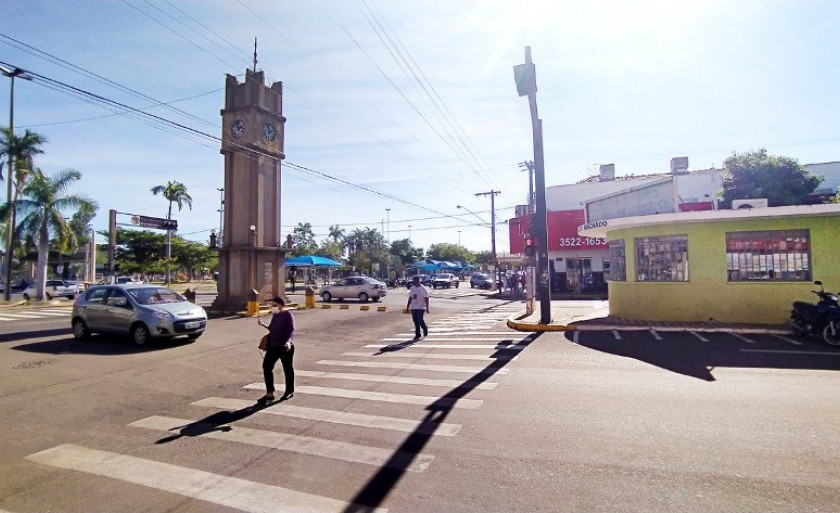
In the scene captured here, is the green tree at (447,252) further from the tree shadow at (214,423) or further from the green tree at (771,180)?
the tree shadow at (214,423)

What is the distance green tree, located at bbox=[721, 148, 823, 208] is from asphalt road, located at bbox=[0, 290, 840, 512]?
15.2 meters

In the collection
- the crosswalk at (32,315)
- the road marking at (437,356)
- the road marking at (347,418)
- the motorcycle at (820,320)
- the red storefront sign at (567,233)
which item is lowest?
the road marking at (347,418)

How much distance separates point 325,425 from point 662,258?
1373 centimetres

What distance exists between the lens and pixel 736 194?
23328 millimetres

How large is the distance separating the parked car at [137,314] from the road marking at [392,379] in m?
4.62

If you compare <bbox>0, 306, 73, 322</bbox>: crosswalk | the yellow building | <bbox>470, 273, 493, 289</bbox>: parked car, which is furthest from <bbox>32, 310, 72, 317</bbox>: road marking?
<bbox>470, 273, 493, 289</bbox>: parked car

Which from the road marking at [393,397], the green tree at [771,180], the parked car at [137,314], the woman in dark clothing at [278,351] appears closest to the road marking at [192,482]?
the woman in dark clothing at [278,351]

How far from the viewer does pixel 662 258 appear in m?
15.7

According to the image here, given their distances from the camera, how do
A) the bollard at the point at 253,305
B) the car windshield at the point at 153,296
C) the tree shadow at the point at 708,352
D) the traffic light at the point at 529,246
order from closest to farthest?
1. the tree shadow at the point at 708,352
2. the car windshield at the point at 153,296
3. the traffic light at the point at 529,246
4. the bollard at the point at 253,305

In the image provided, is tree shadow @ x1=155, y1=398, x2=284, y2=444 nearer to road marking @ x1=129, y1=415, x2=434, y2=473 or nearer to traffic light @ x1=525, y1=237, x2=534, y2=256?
road marking @ x1=129, y1=415, x2=434, y2=473

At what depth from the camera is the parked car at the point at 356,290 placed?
2812 cm

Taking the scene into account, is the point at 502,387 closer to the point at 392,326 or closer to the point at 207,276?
the point at 392,326

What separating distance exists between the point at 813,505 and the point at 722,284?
42.1ft

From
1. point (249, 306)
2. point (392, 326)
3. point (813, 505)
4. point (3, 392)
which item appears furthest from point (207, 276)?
point (813, 505)
